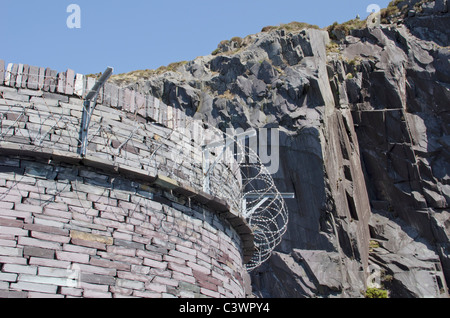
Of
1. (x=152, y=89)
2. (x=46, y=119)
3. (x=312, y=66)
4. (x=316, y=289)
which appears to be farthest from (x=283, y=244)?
(x=46, y=119)

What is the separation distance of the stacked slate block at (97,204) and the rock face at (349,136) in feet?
64.5

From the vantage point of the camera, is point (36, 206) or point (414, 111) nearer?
point (36, 206)

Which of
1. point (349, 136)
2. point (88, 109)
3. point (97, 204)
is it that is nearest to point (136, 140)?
point (88, 109)

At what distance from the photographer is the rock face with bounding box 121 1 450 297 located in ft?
95.8

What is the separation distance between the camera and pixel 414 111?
115ft

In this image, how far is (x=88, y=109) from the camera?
28.5ft

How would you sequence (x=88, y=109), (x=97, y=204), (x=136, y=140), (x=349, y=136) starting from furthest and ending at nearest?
(x=349, y=136) → (x=136, y=140) → (x=88, y=109) → (x=97, y=204)

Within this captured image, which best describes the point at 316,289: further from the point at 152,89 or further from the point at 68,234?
the point at 68,234

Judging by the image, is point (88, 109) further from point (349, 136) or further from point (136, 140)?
point (349, 136)

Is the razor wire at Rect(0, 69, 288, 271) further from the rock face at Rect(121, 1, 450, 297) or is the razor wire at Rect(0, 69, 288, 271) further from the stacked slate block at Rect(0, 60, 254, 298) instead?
the rock face at Rect(121, 1, 450, 297)

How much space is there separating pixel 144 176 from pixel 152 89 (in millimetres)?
30961

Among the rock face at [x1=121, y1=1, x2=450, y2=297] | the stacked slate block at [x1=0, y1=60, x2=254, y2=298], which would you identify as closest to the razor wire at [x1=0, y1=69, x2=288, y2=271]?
the stacked slate block at [x1=0, y1=60, x2=254, y2=298]

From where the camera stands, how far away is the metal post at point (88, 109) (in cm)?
830

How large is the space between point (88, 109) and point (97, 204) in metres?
1.50
